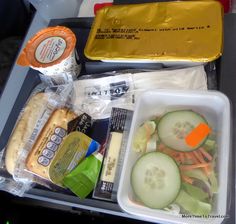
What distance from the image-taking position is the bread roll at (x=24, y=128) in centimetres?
64

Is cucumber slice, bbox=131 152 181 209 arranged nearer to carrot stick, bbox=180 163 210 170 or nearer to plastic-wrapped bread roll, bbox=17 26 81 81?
carrot stick, bbox=180 163 210 170

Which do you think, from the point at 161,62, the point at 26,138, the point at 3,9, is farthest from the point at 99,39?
the point at 3,9

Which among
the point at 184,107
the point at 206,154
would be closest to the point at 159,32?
the point at 184,107

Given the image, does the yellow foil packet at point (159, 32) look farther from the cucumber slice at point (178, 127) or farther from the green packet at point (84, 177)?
the green packet at point (84, 177)

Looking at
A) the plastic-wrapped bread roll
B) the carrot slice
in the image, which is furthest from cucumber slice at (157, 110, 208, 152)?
the plastic-wrapped bread roll

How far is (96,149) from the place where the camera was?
0.66 metres

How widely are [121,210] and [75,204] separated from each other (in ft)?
0.29

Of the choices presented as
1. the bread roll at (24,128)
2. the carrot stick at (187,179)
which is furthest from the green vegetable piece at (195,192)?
the bread roll at (24,128)

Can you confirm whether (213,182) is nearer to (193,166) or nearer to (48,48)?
(193,166)

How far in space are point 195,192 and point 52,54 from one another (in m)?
0.38

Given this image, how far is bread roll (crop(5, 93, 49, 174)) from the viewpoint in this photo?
641 millimetres

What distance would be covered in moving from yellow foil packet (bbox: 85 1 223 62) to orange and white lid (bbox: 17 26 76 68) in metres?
0.05

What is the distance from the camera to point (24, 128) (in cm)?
67

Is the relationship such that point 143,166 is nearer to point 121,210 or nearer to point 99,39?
point 121,210
